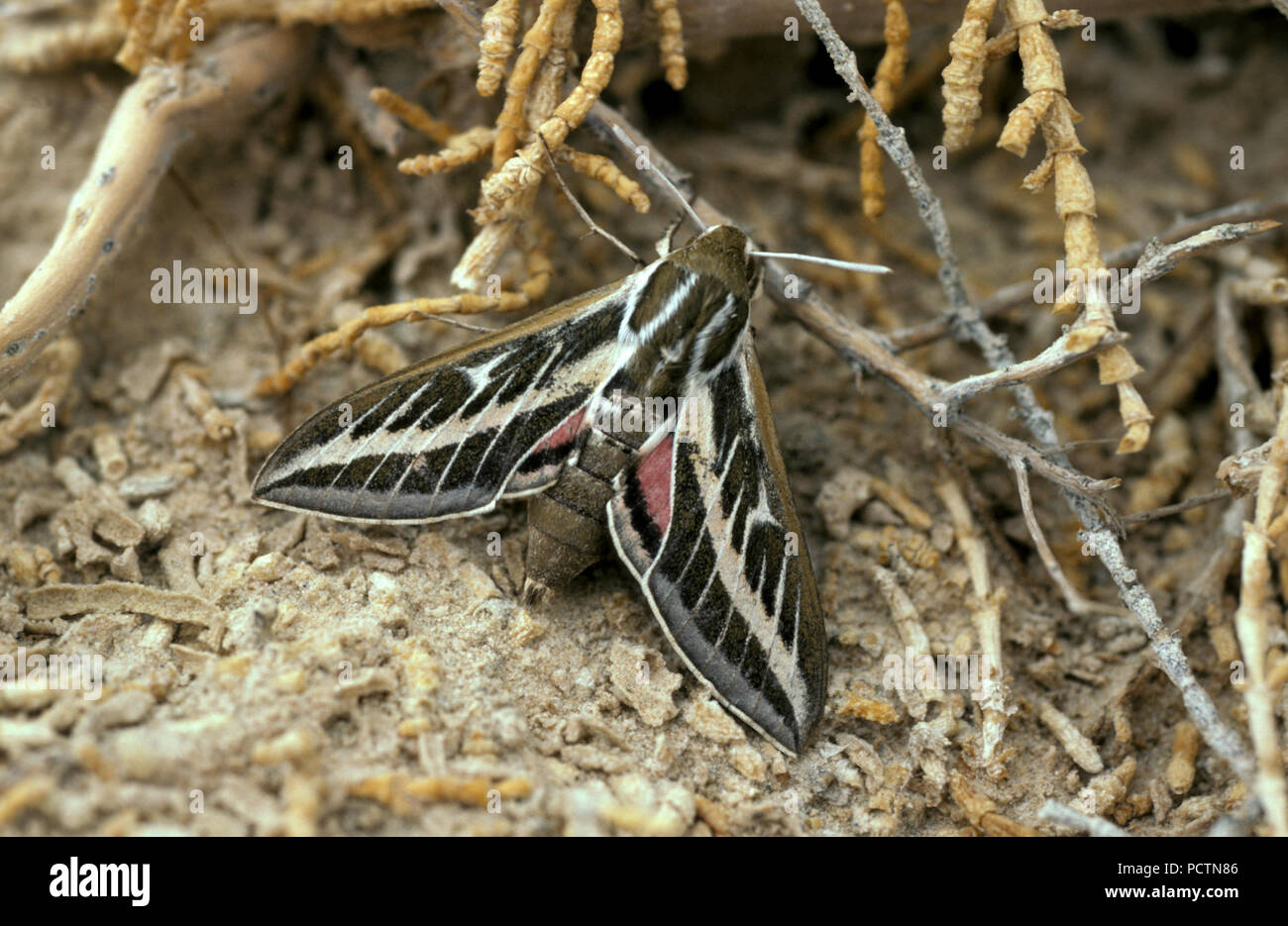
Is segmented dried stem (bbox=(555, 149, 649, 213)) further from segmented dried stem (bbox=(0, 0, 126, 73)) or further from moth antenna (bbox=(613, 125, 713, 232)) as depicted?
segmented dried stem (bbox=(0, 0, 126, 73))

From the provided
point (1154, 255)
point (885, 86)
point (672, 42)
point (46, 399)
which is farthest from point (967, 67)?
point (46, 399)

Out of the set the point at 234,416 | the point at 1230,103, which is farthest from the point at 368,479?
the point at 1230,103

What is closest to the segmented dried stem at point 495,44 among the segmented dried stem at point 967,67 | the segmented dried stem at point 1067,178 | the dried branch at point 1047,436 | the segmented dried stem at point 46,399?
the dried branch at point 1047,436

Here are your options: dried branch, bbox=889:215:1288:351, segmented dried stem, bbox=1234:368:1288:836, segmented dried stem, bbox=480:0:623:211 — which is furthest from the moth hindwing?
segmented dried stem, bbox=1234:368:1288:836

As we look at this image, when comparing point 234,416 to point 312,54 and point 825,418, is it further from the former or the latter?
point 825,418

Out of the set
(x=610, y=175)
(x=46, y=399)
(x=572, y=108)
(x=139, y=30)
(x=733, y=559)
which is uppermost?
(x=139, y=30)

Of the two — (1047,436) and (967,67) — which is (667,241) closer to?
(967,67)
